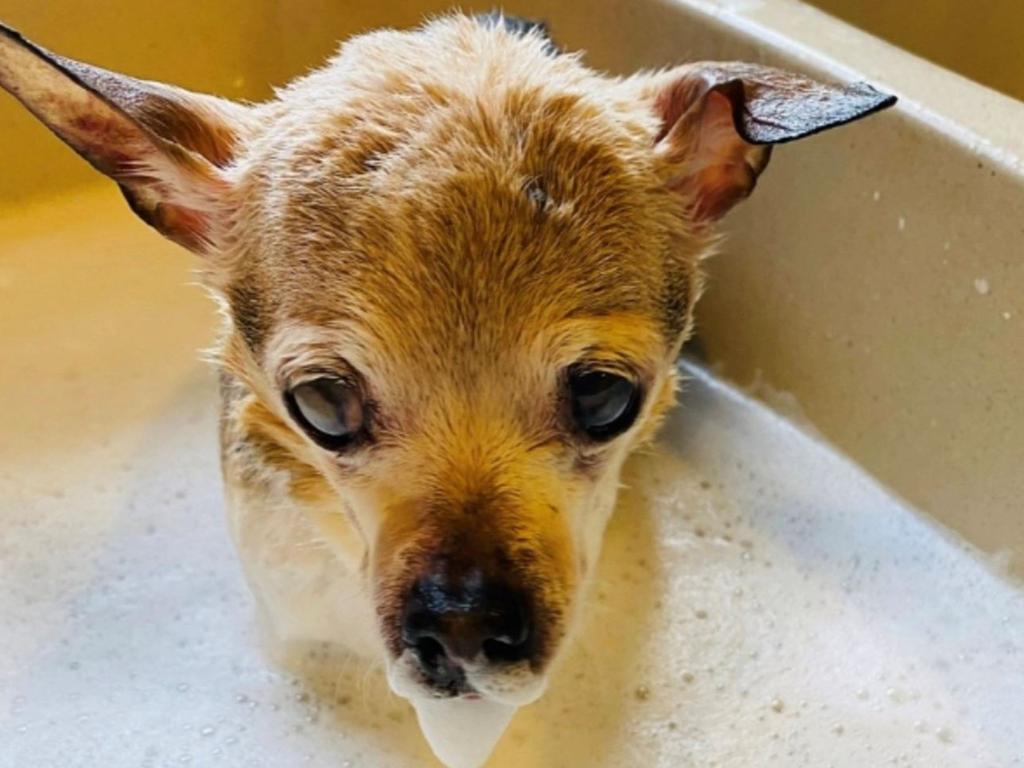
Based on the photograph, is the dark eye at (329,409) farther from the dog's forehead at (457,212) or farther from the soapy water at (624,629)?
the soapy water at (624,629)

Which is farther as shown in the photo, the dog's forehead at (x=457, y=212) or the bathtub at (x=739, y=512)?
the bathtub at (x=739, y=512)

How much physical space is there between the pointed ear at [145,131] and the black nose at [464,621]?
404mm

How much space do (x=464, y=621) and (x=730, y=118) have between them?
1.63 feet

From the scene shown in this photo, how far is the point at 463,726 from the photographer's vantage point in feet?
4.14

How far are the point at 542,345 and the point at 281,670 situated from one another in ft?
2.49

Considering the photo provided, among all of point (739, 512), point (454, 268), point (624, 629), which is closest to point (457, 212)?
point (454, 268)

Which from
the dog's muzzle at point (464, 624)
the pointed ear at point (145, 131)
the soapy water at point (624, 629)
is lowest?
the soapy water at point (624, 629)

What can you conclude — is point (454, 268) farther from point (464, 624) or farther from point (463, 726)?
point (463, 726)

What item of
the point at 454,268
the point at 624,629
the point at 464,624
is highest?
the point at 454,268

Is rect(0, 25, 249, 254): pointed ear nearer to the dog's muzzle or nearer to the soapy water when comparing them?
the dog's muzzle

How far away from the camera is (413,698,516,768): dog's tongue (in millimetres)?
1220

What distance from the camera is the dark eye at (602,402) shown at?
1052 mm

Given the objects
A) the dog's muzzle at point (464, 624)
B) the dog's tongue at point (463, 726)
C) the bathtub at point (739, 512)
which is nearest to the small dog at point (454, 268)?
the dog's muzzle at point (464, 624)

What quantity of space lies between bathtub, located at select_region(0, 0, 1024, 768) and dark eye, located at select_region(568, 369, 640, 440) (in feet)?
1.88
